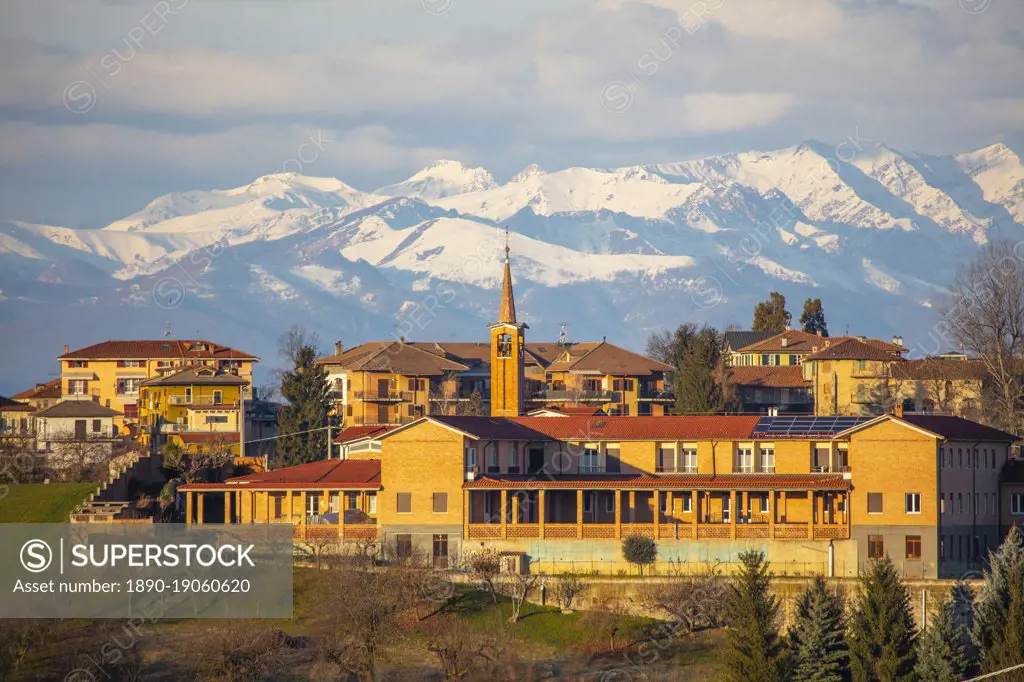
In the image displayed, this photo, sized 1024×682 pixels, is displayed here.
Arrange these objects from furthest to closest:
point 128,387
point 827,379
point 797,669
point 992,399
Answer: point 128,387 → point 827,379 → point 992,399 → point 797,669

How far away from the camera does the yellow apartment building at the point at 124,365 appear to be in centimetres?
12975

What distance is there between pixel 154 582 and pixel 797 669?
Result: 76.6 ft

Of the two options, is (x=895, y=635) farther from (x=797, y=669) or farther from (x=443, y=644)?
(x=443, y=644)

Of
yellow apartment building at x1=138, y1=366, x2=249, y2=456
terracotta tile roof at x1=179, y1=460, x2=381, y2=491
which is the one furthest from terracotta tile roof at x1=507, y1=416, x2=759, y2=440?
yellow apartment building at x1=138, y1=366, x2=249, y2=456

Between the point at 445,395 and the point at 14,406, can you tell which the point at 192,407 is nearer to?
the point at 445,395

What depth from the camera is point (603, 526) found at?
243 feet

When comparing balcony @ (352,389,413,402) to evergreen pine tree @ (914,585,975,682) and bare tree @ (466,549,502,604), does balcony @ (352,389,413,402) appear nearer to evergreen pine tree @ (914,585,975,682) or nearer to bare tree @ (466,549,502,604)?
bare tree @ (466,549,502,604)

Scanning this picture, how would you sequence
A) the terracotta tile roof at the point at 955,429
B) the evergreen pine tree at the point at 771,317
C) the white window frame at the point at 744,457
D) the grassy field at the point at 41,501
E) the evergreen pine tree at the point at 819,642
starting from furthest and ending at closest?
the evergreen pine tree at the point at 771,317, the white window frame at the point at 744,457, the terracotta tile roof at the point at 955,429, the grassy field at the point at 41,501, the evergreen pine tree at the point at 819,642

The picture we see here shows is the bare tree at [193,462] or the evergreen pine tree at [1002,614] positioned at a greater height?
the bare tree at [193,462]

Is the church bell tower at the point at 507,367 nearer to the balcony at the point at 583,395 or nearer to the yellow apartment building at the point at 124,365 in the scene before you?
the balcony at the point at 583,395

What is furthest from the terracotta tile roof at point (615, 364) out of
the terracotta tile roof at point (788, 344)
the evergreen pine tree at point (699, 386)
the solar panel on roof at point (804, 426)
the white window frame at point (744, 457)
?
the white window frame at point (744, 457)

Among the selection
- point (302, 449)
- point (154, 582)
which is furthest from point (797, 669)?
point (302, 449)

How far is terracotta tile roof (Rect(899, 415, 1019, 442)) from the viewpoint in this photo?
7581cm

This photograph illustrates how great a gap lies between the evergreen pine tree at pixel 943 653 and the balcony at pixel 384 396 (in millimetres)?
66685
